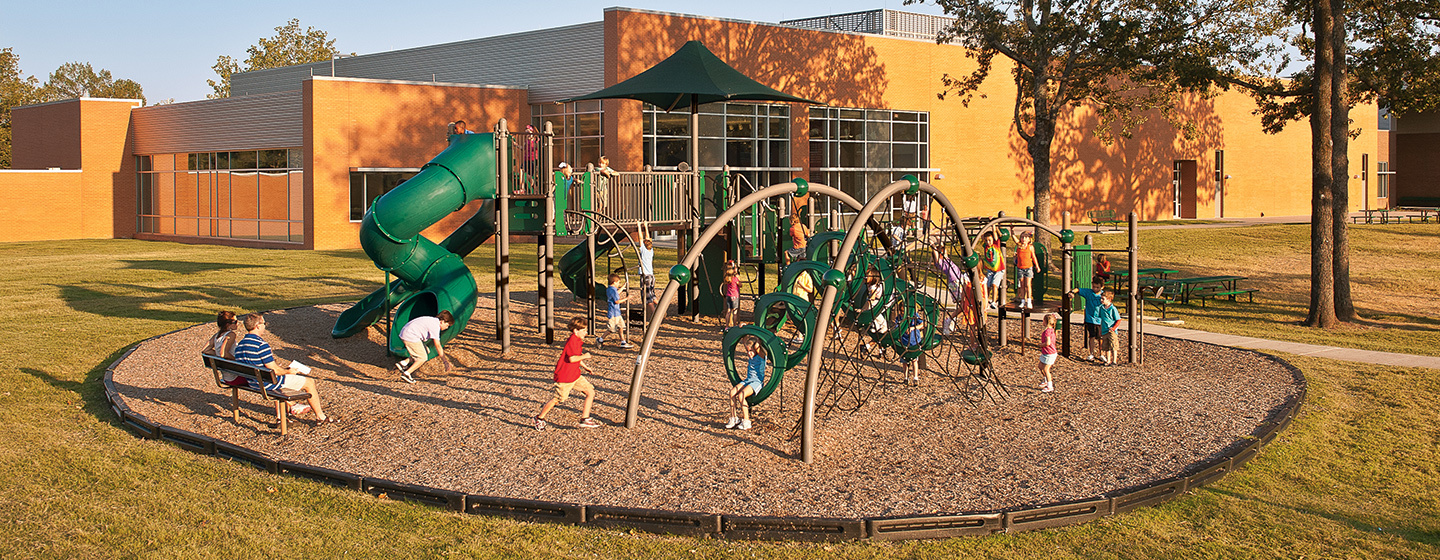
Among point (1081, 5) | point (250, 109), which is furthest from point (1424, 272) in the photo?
point (250, 109)

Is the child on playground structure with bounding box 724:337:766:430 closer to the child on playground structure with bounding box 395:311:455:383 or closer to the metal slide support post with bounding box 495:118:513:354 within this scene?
the child on playground structure with bounding box 395:311:455:383

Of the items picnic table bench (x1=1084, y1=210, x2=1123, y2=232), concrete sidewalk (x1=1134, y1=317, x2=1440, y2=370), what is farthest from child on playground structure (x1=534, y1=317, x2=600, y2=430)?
picnic table bench (x1=1084, y1=210, x2=1123, y2=232)

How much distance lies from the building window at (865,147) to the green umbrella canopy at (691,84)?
20.4m

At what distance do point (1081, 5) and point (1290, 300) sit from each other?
1004 cm

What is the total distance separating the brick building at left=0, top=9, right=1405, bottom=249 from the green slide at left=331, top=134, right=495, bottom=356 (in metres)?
19.3

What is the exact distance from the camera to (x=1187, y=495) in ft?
31.3

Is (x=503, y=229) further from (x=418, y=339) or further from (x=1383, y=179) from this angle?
(x=1383, y=179)

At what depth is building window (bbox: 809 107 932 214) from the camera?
40.7m

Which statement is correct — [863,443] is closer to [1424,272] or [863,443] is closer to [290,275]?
[290,275]

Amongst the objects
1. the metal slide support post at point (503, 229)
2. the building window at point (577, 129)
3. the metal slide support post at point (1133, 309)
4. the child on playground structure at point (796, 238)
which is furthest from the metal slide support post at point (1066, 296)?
the building window at point (577, 129)

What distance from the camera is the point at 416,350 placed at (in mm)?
14195

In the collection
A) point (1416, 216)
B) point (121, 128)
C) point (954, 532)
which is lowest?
point (954, 532)

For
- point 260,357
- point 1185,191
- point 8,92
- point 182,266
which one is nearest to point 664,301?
point 260,357

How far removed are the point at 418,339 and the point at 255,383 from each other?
2835 millimetres
